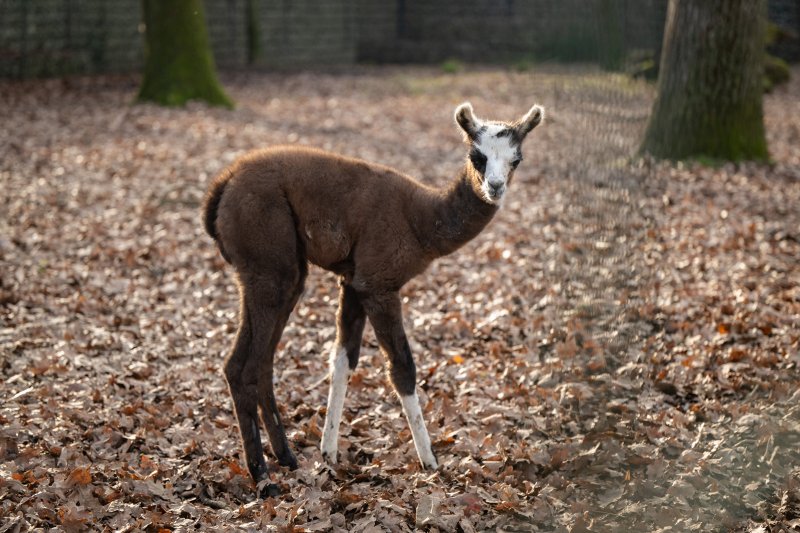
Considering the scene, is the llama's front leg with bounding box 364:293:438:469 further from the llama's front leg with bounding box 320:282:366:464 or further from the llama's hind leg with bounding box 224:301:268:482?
the llama's hind leg with bounding box 224:301:268:482

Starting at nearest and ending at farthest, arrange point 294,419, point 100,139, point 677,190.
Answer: point 294,419
point 677,190
point 100,139

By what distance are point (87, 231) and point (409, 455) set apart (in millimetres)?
5515

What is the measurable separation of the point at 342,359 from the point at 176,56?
12.1 metres

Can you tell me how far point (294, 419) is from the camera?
605 centimetres

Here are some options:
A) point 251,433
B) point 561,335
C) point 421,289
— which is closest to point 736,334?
point 561,335

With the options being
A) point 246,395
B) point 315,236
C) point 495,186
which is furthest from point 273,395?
point 495,186

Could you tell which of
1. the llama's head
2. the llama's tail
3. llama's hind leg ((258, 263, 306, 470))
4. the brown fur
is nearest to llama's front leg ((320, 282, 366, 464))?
the brown fur

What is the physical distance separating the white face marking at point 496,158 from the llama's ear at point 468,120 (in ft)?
0.20

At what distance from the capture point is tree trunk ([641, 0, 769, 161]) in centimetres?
1080

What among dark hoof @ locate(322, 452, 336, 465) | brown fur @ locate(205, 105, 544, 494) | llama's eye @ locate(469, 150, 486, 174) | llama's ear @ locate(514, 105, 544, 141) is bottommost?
dark hoof @ locate(322, 452, 336, 465)

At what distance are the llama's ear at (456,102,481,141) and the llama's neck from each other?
27cm

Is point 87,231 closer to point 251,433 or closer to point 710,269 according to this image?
point 251,433

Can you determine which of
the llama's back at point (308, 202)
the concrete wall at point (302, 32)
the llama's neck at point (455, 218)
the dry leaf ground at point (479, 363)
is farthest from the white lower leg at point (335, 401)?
the concrete wall at point (302, 32)

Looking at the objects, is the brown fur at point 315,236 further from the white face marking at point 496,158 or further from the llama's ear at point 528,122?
the llama's ear at point 528,122
